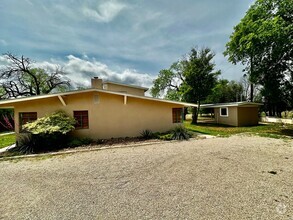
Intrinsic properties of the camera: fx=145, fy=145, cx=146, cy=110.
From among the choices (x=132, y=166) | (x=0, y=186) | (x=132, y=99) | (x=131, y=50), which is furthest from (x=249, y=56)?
(x=0, y=186)

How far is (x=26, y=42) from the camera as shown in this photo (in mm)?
10211

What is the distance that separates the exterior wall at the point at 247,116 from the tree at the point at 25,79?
29.4m

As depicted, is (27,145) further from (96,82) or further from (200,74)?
(200,74)

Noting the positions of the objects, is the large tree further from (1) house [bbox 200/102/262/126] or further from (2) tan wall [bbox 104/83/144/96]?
(2) tan wall [bbox 104/83/144/96]

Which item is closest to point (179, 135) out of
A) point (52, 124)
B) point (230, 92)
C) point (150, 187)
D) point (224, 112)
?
point (150, 187)

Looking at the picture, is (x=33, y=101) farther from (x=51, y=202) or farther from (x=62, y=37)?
(x=51, y=202)

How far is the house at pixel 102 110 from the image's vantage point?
29.4 ft

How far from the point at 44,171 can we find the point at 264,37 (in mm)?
15770

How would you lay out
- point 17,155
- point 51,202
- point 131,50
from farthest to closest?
point 131,50 → point 17,155 → point 51,202

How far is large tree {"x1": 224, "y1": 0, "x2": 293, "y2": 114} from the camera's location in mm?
10961

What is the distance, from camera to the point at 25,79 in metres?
26.0

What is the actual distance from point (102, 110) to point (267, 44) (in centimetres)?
1418

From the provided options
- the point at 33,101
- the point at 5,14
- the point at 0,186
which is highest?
the point at 5,14

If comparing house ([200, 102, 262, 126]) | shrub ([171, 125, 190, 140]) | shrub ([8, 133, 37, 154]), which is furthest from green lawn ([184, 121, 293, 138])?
shrub ([8, 133, 37, 154])
